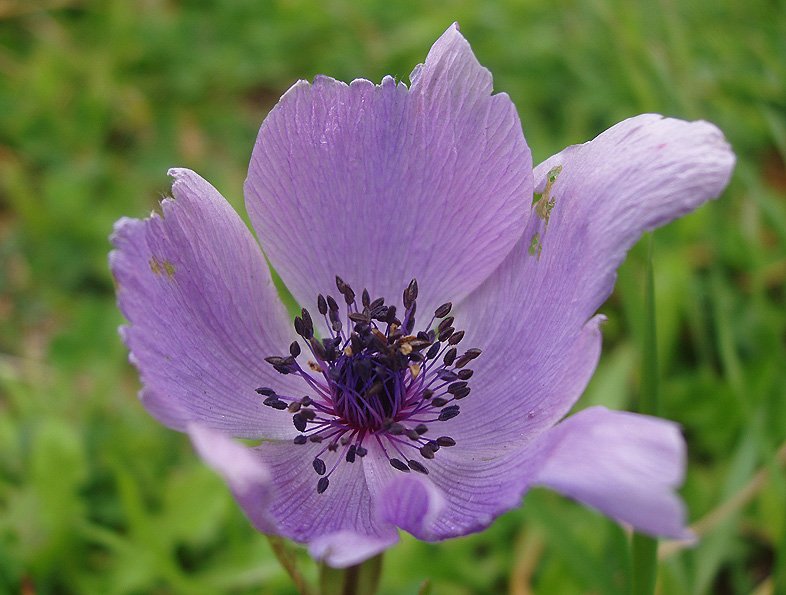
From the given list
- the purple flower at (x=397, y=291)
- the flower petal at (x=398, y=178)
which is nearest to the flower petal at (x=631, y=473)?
the purple flower at (x=397, y=291)

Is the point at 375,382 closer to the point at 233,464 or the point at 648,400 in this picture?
the point at 648,400

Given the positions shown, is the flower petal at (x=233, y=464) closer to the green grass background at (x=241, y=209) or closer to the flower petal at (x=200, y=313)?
the flower petal at (x=200, y=313)

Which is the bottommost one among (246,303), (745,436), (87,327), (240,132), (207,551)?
(745,436)

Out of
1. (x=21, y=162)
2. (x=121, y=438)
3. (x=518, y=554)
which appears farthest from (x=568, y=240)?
(x=21, y=162)

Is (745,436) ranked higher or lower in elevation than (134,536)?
lower

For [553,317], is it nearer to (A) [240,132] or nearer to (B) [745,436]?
(B) [745,436]

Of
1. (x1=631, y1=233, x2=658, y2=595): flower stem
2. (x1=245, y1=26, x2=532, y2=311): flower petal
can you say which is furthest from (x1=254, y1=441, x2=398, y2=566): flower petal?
(x1=631, y1=233, x2=658, y2=595): flower stem
